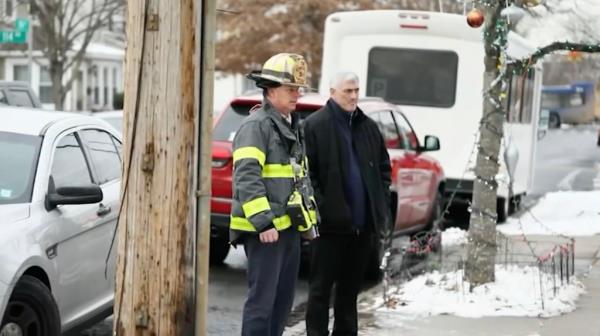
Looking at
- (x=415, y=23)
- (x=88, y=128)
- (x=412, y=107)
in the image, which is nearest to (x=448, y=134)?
(x=412, y=107)

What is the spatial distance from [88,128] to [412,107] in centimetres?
769

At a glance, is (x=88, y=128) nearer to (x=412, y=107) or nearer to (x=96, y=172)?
(x=96, y=172)

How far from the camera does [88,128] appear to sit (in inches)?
293

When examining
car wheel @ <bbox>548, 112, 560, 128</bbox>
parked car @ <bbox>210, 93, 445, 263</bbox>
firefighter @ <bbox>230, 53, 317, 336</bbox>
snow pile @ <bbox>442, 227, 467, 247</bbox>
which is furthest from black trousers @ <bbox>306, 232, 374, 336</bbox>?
car wheel @ <bbox>548, 112, 560, 128</bbox>

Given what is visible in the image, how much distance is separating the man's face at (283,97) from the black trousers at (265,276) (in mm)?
666

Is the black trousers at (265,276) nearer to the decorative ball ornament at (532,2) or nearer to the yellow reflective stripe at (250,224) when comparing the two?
the yellow reflective stripe at (250,224)

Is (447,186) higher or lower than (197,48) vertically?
lower

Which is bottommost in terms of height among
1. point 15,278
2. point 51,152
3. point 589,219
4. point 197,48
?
point 589,219

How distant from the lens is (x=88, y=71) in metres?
47.2

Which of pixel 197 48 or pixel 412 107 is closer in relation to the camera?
pixel 197 48

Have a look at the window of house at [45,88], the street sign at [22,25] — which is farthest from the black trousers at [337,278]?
the window of house at [45,88]

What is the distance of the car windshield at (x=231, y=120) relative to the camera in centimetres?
1021

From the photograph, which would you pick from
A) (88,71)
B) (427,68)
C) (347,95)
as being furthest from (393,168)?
(88,71)

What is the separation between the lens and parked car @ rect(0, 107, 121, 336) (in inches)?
226
